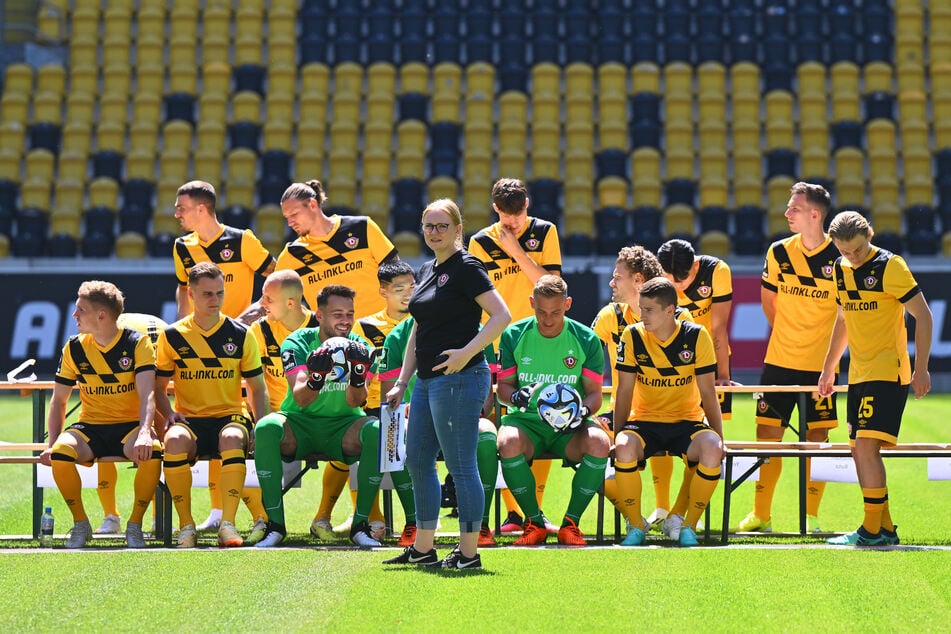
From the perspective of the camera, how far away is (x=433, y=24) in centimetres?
2291

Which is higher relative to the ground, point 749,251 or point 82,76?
point 82,76

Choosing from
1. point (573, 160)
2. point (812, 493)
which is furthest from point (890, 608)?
point (573, 160)

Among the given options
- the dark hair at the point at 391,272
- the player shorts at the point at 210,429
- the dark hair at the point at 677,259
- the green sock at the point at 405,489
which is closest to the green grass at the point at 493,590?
the green sock at the point at 405,489

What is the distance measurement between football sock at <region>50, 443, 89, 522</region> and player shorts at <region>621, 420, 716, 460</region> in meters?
3.28

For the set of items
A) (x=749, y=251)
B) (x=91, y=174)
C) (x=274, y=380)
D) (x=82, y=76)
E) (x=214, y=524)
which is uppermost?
(x=82, y=76)

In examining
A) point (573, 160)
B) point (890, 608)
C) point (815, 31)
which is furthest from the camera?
point (815, 31)

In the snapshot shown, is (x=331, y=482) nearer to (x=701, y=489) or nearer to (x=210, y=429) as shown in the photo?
(x=210, y=429)

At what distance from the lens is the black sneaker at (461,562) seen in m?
6.75

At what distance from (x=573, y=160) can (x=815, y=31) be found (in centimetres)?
494

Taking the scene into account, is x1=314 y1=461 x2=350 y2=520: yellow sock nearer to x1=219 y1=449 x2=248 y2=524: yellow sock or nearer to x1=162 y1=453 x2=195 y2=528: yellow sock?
x1=219 y1=449 x2=248 y2=524: yellow sock

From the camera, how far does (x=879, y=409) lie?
7895 millimetres

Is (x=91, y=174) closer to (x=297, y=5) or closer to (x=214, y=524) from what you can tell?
(x=297, y=5)

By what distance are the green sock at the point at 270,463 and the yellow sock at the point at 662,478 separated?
101 inches

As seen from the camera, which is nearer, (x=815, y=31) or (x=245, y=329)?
(x=245, y=329)
